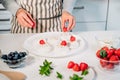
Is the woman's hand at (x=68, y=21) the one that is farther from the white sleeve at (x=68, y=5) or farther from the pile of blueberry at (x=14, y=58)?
the pile of blueberry at (x=14, y=58)

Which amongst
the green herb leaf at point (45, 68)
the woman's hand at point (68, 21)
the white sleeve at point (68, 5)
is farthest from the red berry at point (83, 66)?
the white sleeve at point (68, 5)

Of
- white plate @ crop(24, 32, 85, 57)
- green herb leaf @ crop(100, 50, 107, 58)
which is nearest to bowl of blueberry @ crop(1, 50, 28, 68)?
white plate @ crop(24, 32, 85, 57)

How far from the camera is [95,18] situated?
92.0 inches

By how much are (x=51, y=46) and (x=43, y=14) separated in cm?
38

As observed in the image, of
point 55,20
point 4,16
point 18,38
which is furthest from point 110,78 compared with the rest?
point 4,16

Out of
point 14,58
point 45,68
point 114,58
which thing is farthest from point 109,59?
point 14,58

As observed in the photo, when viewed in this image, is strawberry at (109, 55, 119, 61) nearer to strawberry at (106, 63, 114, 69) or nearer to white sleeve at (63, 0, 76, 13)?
strawberry at (106, 63, 114, 69)

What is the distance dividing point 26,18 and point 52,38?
171mm

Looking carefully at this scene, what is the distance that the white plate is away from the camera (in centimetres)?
123

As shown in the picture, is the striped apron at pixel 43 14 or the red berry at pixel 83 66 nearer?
the red berry at pixel 83 66

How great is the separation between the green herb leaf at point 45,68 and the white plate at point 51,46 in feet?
0.39

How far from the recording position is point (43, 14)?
161cm

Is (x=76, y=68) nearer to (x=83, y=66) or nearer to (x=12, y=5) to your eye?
(x=83, y=66)

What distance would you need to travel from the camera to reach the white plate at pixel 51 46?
123cm
